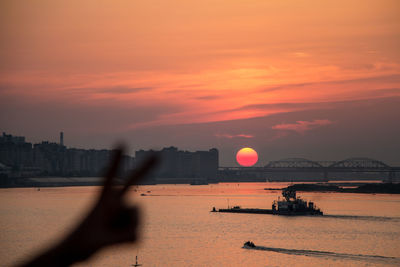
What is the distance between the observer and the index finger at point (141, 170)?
1274 millimetres

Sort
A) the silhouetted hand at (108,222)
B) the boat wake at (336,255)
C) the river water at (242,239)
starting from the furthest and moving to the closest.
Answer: the river water at (242,239) < the boat wake at (336,255) < the silhouetted hand at (108,222)

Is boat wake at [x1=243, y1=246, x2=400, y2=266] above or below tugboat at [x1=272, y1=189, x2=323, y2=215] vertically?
below

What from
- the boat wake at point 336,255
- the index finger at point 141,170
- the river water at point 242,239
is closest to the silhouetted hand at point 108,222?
the index finger at point 141,170

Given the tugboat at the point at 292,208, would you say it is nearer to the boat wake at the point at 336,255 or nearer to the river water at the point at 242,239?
the river water at the point at 242,239

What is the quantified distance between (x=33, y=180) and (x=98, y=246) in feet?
674

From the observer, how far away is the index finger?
1.27m

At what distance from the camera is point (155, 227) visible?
228ft

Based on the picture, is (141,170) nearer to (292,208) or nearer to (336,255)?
(336,255)

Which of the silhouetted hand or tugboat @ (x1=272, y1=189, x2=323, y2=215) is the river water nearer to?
tugboat @ (x1=272, y1=189, x2=323, y2=215)

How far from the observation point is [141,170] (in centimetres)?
129

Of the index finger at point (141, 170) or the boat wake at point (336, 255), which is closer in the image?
the index finger at point (141, 170)

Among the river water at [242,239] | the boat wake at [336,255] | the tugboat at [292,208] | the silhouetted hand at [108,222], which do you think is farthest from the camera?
the tugboat at [292,208]

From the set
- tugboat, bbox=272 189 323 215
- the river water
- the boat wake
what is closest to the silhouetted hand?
the river water

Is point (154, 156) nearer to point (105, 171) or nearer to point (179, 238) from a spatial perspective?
point (105, 171)
